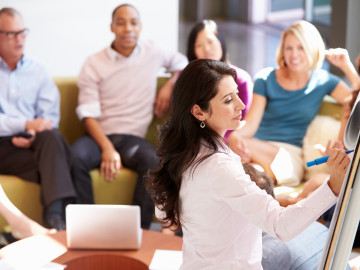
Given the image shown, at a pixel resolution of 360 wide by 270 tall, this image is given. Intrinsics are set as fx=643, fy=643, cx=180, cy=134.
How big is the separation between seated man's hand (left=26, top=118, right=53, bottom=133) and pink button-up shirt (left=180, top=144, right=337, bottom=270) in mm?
2246

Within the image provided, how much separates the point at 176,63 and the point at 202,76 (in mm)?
2507

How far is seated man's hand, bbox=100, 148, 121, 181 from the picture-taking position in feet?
13.6

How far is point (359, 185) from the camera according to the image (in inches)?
55.9

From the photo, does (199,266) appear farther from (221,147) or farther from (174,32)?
(174,32)

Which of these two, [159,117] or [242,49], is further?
[242,49]

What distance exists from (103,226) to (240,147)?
145cm

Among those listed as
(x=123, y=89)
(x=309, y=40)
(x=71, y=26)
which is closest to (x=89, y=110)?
(x=123, y=89)

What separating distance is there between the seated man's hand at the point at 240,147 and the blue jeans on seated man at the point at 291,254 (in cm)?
134

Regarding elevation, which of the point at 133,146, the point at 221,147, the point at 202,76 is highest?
the point at 202,76

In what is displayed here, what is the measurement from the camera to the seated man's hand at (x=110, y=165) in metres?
4.13

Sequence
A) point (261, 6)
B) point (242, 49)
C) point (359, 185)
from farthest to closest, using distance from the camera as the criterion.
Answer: point (261, 6)
point (242, 49)
point (359, 185)

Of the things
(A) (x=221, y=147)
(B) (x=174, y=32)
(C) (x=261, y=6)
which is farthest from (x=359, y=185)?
(C) (x=261, y=6)

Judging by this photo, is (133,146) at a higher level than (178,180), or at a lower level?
lower

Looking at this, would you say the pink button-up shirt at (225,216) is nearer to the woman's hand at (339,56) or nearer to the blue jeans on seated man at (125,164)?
the woman's hand at (339,56)
